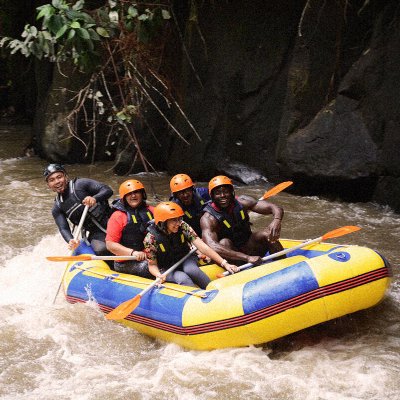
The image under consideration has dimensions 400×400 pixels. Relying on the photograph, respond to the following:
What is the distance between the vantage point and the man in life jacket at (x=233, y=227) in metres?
4.89

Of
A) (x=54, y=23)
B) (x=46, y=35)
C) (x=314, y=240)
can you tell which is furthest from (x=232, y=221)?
(x=46, y=35)

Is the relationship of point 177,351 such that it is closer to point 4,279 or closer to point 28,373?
point 28,373

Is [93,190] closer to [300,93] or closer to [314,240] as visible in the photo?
[314,240]

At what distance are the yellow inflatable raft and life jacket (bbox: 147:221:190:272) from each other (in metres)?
0.33

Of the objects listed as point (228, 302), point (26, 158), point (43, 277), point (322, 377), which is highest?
point (228, 302)

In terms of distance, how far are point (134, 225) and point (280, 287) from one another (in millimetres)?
1470

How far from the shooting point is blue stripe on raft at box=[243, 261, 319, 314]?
3980 mm

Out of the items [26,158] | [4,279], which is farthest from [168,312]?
[26,158]

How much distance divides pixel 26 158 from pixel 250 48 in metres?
4.95

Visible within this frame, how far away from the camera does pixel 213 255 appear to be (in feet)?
15.4

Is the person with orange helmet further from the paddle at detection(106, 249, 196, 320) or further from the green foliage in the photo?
the green foliage

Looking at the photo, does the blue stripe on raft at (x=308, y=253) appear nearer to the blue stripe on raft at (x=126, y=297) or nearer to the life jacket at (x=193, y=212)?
the life jacket at (x=193, y=212)

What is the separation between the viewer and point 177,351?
14.3 feet

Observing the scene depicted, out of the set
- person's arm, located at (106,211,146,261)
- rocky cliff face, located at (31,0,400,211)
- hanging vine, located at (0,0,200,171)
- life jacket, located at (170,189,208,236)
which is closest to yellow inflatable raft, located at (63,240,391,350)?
person's arm, located at (106,211,146,261)
